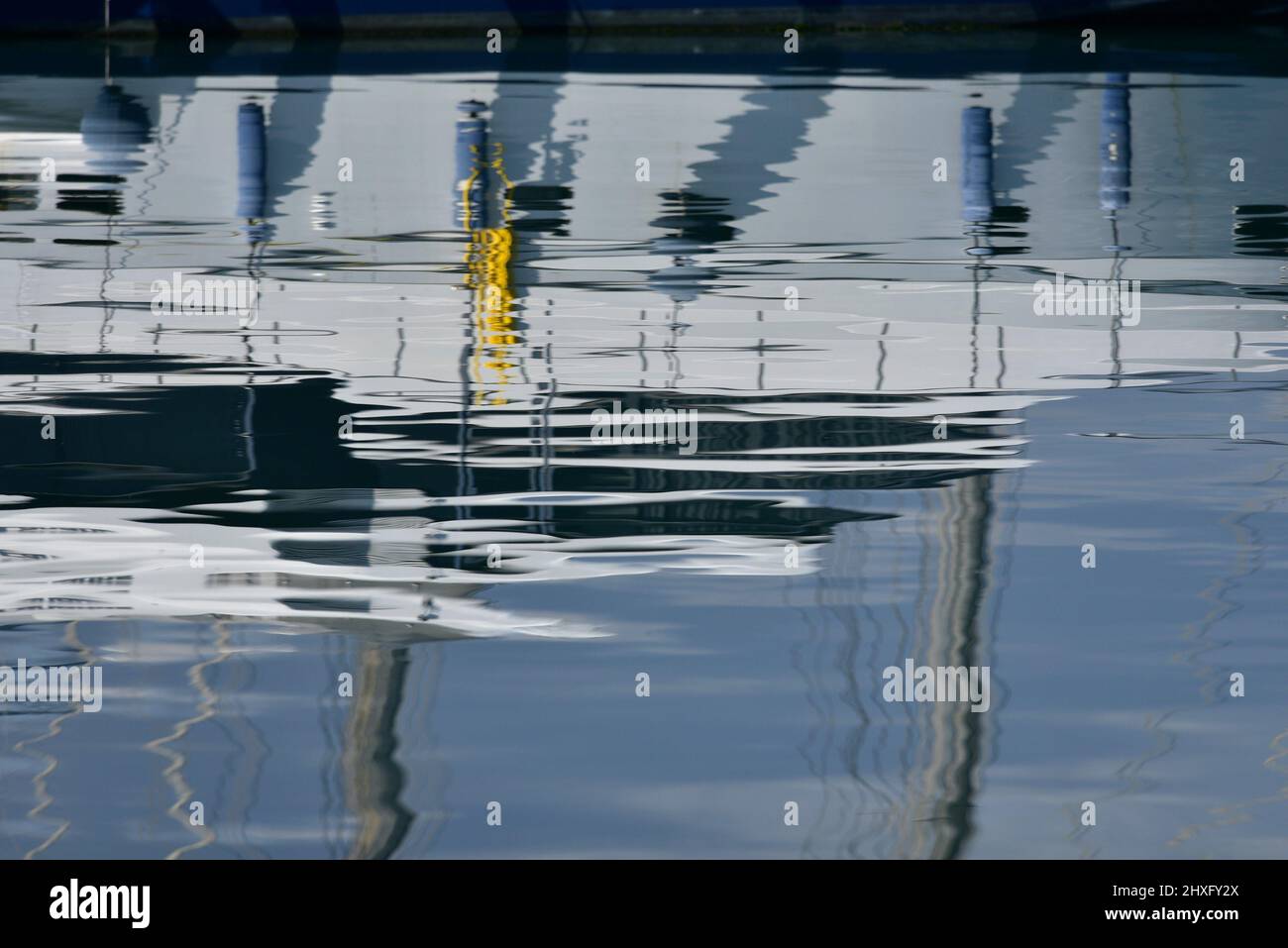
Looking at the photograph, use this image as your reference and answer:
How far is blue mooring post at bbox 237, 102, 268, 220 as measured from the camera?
14.0 metres

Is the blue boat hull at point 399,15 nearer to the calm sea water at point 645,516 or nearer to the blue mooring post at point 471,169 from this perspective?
the blue mooring post at point 471,169

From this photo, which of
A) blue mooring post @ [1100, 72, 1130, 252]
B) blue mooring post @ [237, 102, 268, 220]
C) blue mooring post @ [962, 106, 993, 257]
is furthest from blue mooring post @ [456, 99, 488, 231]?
blue mooring post @ [1100, 72, 1130, 252]

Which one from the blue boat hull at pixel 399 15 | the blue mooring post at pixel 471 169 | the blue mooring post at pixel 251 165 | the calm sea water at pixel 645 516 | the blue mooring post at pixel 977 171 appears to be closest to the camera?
the calm sea water at pixel 645 516

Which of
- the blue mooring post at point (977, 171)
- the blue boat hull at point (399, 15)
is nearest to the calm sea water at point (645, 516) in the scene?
the blue mooring post at point (977, 171)

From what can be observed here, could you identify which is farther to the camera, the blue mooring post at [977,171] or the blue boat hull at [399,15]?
the blue boat hull at [399,15]

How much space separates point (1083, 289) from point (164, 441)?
5.30 meters

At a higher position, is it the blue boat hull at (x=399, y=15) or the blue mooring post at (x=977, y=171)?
the blue boat hull at (x=399, y=15)

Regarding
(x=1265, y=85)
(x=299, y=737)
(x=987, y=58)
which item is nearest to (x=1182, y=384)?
(x=299, y=737)

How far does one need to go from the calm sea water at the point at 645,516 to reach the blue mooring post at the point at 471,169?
0.11 meters

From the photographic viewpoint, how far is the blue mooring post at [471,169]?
44.8 ft

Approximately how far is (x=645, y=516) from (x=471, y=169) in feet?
31.4

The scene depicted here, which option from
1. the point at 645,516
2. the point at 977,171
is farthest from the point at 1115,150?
the point at 645,516

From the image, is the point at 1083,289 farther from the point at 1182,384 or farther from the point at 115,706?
the point at 115,706

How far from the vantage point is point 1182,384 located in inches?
335
